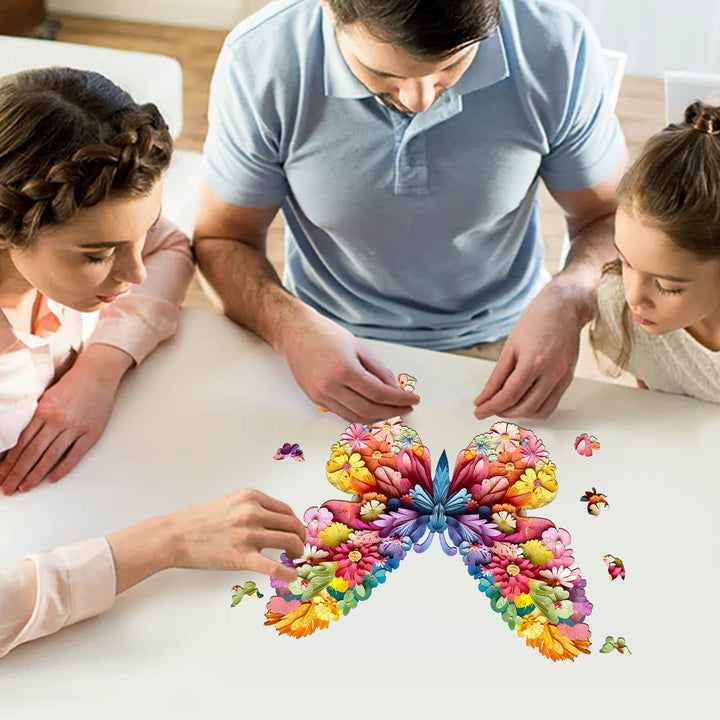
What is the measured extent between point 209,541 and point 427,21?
597 millimetres

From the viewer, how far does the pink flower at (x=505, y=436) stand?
1173 millimetres

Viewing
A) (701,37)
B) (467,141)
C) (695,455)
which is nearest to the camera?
(695,455)

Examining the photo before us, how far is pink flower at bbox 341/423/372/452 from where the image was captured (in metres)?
1.17

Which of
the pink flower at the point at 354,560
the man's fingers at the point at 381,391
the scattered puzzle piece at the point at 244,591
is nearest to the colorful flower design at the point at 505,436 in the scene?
the man's fingers at the point at 381,391

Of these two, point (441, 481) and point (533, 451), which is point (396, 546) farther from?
point (533, 451)

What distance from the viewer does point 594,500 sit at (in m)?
1.12

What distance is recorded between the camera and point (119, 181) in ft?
3.53

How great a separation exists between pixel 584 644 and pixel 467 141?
702 millimetres

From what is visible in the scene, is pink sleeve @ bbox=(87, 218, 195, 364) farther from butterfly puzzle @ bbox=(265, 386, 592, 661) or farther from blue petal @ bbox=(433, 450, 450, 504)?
blue petal @ bbox=(433, 450, 450, 504)

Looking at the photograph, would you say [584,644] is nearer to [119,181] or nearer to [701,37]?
[119,181]

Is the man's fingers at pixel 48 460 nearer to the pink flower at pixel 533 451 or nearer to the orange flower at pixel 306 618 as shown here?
the orange flower at pixel 306 618

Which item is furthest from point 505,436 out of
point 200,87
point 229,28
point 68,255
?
point 229,28

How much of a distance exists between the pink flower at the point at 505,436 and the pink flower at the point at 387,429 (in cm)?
11

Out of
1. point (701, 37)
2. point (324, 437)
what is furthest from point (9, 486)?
point (701, 37)
